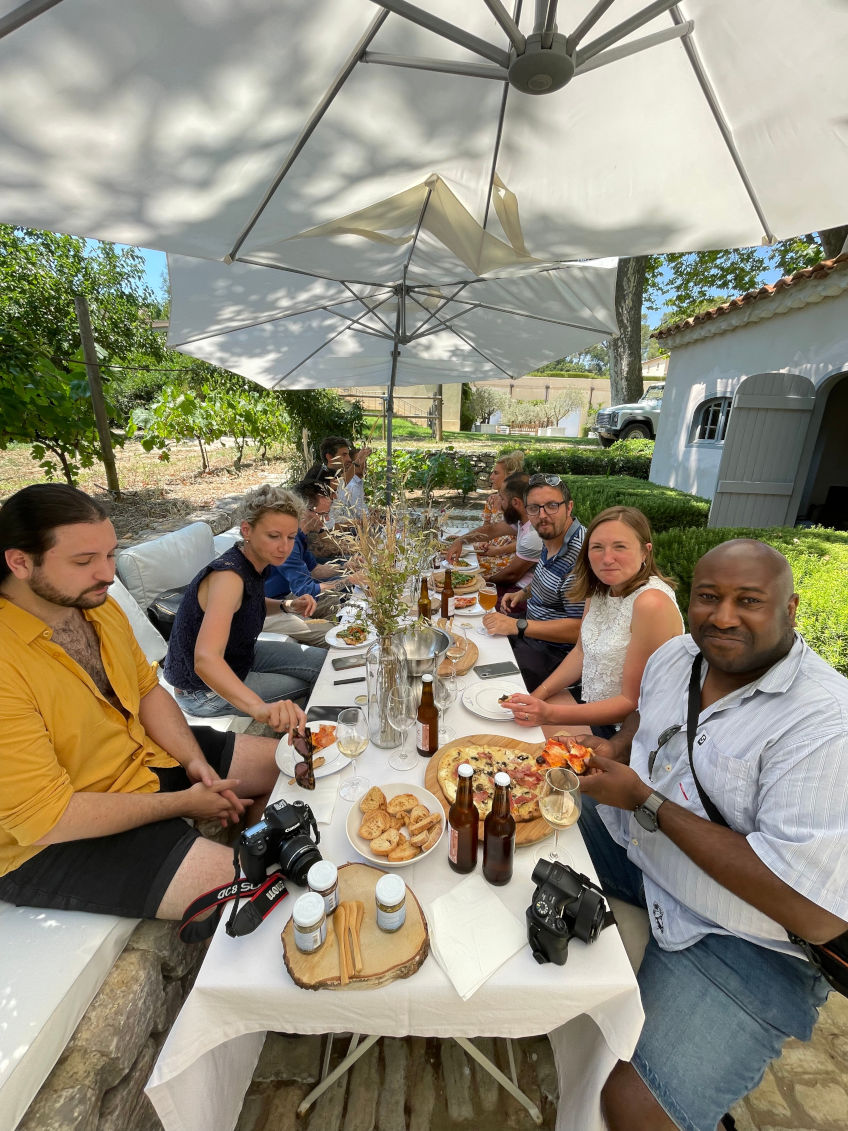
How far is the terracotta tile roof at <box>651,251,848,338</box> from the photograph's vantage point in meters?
5.47

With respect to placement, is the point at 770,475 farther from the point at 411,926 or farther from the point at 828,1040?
the point at 411,926

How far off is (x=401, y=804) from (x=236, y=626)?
1386 mm

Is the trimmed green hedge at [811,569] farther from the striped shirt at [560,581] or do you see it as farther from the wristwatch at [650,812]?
the wristwatch at [650,812]

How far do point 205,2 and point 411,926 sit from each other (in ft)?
9.08

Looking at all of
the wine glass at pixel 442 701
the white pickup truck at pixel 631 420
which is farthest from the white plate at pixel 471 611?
the white pickup truck at pixel 631 420

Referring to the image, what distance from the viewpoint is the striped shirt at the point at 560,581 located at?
3080 mm

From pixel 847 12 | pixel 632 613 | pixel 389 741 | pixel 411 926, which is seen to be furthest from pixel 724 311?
pixel 411 926

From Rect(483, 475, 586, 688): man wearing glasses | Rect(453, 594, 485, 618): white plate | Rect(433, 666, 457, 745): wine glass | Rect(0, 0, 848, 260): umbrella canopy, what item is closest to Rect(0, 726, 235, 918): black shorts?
Rect(433, 666, 457, 745): wine glass

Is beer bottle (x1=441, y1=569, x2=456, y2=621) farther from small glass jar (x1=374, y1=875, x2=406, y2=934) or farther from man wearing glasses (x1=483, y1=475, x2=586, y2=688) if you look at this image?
small glass jar (x1=374, y1=875, x2=406, y2=934)

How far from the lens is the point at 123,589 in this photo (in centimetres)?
284

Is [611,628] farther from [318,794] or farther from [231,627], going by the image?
[231,627]

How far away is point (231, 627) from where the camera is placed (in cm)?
237

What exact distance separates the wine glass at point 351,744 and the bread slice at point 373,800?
0.11 m

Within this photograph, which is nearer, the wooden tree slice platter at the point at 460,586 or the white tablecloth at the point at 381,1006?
the white tablecloth at the point at 381,1006
